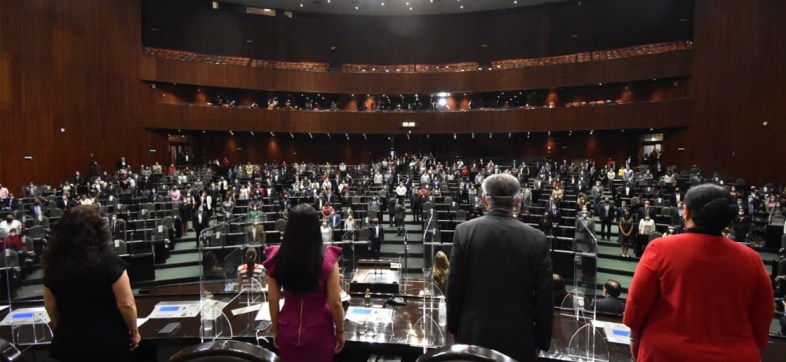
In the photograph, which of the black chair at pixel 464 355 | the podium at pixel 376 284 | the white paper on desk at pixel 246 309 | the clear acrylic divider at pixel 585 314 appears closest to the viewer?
the black chair at pixel 464 355

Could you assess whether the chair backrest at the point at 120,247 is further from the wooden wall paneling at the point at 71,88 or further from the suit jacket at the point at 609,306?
the wooden wall paneling at the point at 71,88

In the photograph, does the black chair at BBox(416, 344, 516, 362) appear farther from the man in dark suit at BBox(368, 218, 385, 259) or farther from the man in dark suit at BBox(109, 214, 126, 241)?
the man in dark suit at BBox(109, 214, 126, 241)

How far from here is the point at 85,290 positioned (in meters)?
2.37

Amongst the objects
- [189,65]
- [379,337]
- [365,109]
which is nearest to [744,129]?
[365,109]

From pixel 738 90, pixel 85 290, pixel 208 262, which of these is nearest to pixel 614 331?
pixel 85 290

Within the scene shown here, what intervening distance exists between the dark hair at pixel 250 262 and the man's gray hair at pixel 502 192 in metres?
3.15

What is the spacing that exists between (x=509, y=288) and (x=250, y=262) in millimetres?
4371

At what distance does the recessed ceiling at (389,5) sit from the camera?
26.7 metres

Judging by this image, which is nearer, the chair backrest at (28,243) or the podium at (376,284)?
the podium at (376,284)

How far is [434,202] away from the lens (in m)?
13.4

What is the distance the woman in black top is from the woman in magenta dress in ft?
2.64

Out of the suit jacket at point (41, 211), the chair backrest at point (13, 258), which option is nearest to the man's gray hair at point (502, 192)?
the chair backrest at point (13, 258)

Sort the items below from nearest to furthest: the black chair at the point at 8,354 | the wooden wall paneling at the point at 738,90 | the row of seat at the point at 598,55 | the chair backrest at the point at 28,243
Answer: the black chair at the point at 8,354 < the chair backrest at the point at 28,243 < the wooden wall paneling at the point at 738,90 < the row of seat at the point at 598,55

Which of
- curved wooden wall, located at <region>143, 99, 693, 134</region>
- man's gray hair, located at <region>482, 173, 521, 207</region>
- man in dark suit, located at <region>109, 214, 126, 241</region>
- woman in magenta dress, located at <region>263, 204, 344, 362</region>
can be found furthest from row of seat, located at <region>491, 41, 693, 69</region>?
woman in magenta dress, located at <region>263, 204, 344, 362</region>
